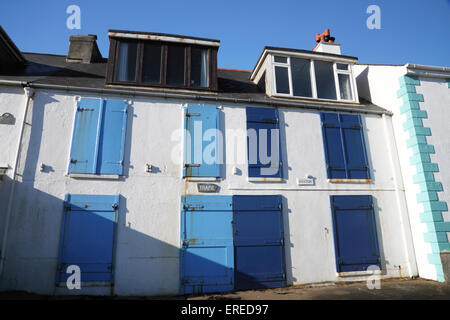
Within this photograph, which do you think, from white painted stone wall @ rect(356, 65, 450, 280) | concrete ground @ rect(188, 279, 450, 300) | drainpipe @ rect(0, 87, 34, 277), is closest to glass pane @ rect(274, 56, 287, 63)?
white painted stone wall @ rect(356, 65, 450, 280)

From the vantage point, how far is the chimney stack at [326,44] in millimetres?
11123

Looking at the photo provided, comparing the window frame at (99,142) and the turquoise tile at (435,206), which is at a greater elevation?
the window frame at (99,142)

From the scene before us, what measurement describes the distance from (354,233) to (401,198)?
1.89 meters

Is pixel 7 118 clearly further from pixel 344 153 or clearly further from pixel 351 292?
pixel 351 292

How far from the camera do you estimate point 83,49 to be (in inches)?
384

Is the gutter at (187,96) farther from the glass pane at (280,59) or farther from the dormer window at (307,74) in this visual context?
the glass pane at (280,59)

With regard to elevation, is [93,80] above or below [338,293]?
above

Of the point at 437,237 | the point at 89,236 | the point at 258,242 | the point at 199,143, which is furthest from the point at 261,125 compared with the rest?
the point at 437,237

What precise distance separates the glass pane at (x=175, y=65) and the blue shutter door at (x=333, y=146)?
4.43m

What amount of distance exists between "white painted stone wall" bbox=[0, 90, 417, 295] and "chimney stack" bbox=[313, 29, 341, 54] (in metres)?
4.63

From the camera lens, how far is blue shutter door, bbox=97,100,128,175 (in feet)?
21.6

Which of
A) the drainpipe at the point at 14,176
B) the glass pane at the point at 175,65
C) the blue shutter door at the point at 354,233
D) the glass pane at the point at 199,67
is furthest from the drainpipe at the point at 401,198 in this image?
the drainpipe at the point at 14,176

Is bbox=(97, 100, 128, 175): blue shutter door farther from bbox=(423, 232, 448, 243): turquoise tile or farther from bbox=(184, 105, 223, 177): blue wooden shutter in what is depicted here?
bbox=(423, 232, 448, 243): turquoise tile
